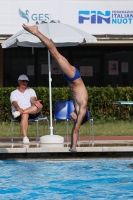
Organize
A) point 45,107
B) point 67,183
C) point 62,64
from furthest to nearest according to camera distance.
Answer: point 45,107 → point 62,64 → point 67,183

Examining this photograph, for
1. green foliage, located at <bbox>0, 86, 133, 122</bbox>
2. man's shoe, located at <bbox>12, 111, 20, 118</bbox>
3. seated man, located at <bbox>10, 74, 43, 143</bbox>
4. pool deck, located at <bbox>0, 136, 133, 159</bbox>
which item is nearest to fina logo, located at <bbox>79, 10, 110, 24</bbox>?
green foliage, located at <bbox>0, 86, 133, 122</bbox>

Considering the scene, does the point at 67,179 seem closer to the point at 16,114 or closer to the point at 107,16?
the point at 16,114

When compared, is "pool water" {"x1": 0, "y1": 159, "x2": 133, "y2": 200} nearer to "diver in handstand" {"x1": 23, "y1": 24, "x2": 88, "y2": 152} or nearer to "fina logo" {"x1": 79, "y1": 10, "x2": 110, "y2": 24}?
"diver in handstand" {"x1": 23, "y1": 24, "x2": 88, "y2": 152}

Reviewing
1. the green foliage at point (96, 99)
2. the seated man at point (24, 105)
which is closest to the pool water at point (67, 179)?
the seated man at point (24, 105)

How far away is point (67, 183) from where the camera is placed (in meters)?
9.66

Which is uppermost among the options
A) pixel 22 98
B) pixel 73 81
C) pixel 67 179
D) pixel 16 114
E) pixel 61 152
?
pixel 73 81

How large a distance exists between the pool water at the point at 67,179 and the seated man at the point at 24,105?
5.90 feet

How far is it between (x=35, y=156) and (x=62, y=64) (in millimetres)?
1724

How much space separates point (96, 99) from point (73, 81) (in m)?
8.99

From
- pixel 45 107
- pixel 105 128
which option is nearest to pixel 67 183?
pixel 105 128

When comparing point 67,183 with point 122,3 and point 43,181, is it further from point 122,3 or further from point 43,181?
point 122,3

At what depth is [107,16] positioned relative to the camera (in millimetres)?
22859

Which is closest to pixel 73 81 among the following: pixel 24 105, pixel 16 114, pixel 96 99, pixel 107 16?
pixel 16 114

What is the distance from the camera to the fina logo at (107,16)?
74.6ft
